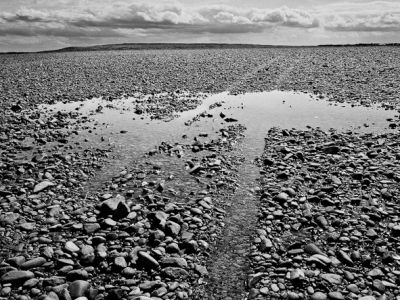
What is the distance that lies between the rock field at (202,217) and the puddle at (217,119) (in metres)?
0.51

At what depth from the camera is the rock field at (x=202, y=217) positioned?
5.52 m

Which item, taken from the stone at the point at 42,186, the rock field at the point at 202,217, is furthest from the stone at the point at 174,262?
the stone at the point at 42,186

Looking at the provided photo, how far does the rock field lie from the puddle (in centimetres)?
51

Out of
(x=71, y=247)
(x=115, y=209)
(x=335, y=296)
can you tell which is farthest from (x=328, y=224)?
(x=71, y=247)

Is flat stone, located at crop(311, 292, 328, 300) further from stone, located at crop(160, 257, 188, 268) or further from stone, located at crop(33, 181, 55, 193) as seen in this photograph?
stone, located at crop(33, 181, 55, 193)

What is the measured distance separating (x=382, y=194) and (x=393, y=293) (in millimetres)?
3647

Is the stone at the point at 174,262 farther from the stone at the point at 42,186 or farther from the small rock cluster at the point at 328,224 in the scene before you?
the stone at the point at 42,186

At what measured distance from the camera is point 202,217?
300 inches

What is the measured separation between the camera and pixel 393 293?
5270 mm

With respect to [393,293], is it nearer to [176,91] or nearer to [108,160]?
[108,160]

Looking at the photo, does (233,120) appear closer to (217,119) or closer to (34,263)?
(217,119)

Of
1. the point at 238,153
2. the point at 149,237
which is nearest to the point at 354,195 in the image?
the point at 238,153

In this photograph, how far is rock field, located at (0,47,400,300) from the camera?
552 cm

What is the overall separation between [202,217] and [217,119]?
965 centimetres
